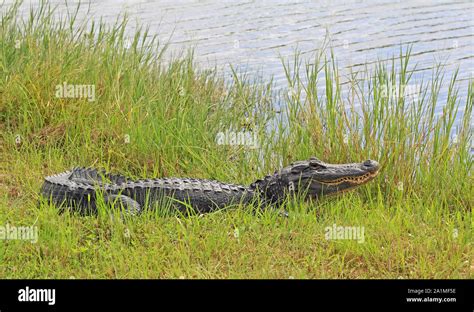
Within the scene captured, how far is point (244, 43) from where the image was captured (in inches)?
528

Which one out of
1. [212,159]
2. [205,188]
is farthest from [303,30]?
[205,188]

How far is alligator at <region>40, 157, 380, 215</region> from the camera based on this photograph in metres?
6.67

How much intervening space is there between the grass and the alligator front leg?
24cm

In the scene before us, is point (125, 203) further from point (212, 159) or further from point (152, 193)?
point (212, 159)

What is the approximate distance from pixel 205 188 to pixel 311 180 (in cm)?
93

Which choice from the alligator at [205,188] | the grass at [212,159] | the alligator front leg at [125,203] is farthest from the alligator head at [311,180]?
the alligator front leg at [125,203]

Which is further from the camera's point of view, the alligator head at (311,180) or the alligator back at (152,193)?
the alligator head at (311,180)

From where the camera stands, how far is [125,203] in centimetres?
647

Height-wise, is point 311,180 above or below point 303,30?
below

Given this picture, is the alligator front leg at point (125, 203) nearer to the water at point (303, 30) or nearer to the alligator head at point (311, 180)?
the alligator head at point (311, 180)

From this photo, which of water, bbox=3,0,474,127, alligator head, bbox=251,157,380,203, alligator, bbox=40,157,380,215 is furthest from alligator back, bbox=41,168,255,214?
water, bbox=3,0,474,127

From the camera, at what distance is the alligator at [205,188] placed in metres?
6.67
